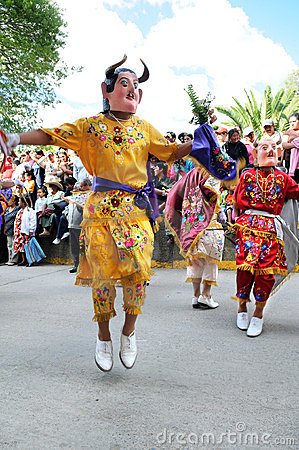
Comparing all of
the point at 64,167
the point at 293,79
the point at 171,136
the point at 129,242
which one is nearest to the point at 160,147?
the point at 129,242

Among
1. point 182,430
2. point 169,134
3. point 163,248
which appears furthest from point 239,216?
point 169,134

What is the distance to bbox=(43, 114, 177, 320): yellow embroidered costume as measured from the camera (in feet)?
10.0

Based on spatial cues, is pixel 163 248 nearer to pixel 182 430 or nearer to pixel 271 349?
pixel 271 349

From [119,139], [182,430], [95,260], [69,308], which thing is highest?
[119,139]

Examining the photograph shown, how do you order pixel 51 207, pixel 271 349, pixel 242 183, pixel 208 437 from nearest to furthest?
pixel 208 437, pixel 271 349, pixel 242 183, pixel 51 207

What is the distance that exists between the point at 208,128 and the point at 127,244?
3.56 ft

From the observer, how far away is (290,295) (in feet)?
20.2

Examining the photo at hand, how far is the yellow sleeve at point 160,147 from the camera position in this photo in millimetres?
3326

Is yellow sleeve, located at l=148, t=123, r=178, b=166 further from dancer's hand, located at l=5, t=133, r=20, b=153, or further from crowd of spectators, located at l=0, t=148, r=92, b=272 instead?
crowd of spectators, located at l=0, t=148, r=92, b=272
